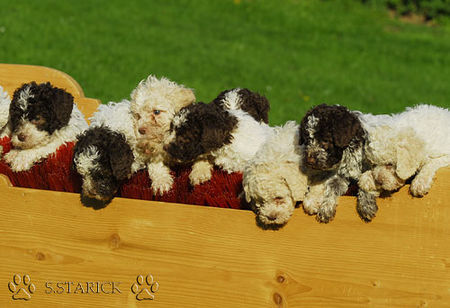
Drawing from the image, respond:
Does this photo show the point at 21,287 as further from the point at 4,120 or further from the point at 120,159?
the point at 4,120

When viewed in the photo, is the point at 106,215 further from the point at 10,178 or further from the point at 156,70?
the point at 156,70

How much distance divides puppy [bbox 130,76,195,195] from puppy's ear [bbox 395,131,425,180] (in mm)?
1521

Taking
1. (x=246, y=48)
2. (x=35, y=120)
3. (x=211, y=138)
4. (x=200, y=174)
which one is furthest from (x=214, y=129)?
(x=246, y=48)

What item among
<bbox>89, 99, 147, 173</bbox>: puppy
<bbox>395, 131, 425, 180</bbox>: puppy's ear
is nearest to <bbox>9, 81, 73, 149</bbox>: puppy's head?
<bbox>89, 99, 147, 173</bbox>: puppy

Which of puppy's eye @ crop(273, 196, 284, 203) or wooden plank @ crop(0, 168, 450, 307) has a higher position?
puppy's eye @ crop(273, 196, 284, 203)

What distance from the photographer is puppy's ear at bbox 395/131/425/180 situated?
3.04m

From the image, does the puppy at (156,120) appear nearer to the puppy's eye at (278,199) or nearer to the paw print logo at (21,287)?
the puppy's eye at (278,199)

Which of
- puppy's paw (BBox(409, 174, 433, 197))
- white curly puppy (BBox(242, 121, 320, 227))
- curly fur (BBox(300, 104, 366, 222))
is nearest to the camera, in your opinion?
puppy's paw (BBox(409, 174, 433, 197))

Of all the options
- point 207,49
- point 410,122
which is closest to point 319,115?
point 410,122

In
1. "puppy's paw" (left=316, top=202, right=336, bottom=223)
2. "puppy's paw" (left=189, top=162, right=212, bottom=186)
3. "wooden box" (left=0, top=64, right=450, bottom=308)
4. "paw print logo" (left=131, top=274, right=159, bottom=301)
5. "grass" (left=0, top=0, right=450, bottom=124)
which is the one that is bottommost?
"grass" (left=0, top=0, right=450, bottom=124)

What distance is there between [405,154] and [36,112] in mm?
2663

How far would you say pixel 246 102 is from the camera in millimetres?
4352

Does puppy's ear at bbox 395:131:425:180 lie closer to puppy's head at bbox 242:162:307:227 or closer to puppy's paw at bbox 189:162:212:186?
puppy's head at bbox 242:162:307:227

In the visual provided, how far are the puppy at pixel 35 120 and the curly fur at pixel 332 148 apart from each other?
1.94 meters
